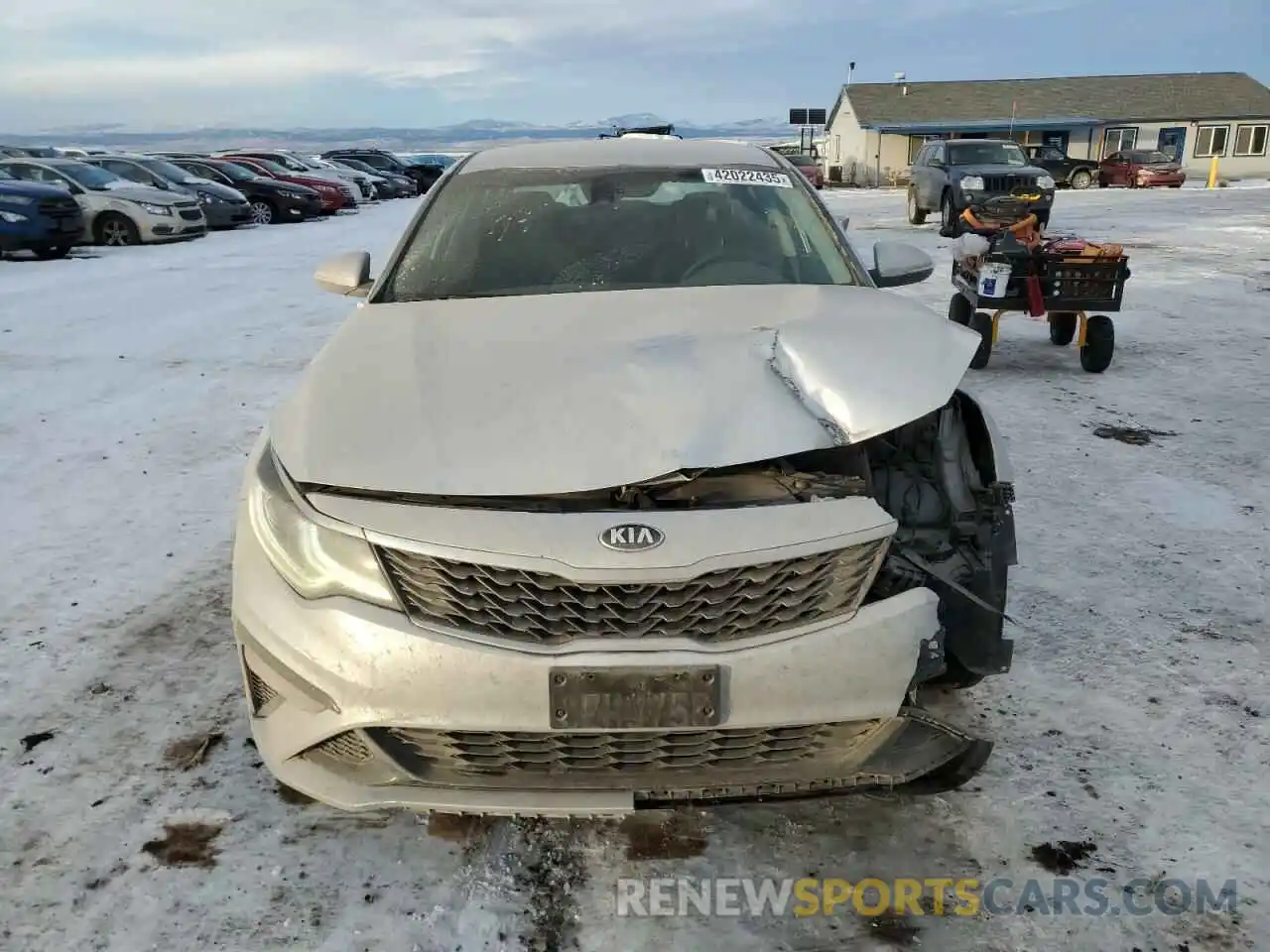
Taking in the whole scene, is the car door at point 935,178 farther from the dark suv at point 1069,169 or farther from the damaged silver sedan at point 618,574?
the damaged silver sedan at point 618,574

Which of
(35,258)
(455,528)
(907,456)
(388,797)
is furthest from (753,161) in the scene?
(35,258)

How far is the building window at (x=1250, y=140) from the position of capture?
45.6m

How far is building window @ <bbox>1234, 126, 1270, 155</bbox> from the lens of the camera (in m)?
45.6

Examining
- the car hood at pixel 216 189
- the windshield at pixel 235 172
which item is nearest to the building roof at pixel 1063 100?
the windshield at pixel 235 172

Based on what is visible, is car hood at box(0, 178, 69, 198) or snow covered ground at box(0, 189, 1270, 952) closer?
snow covered ground at box(0, 189, 1270, 952)

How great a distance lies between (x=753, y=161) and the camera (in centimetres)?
405

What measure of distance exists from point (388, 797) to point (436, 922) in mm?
317

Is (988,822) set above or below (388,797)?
below

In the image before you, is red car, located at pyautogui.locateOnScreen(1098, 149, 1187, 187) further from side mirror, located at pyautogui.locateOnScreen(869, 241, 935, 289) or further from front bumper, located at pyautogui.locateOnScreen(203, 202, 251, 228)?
side mirror, located at pyautogui.locateOnScreen(869, 241, 935, 289)

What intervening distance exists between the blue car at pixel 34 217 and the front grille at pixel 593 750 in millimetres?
14440

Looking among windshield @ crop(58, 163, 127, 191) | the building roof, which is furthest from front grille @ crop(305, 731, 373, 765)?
the building roof

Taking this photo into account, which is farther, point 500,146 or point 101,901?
point 500,146

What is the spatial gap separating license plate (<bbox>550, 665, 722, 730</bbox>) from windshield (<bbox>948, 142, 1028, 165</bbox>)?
1863cm

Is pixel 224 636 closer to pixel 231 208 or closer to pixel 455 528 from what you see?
pixel 455 528
